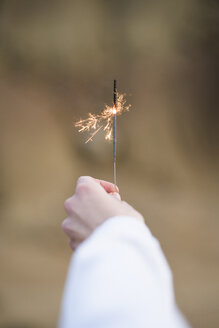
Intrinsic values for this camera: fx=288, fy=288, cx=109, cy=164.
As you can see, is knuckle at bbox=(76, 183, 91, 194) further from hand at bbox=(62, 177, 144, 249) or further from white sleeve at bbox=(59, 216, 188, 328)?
white sleeve at bbox=(59, 216, 188, 328)

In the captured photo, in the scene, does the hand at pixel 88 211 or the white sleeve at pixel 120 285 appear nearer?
the white sleeve at pixel 120 285

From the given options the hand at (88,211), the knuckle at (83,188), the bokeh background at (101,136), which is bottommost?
the hand at (88,211)

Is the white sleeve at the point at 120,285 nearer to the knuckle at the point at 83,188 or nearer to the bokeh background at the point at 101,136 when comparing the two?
the knuckle at the point at 83,188

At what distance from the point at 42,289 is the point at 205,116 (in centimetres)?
111

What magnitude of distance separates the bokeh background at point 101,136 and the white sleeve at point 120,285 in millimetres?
1091

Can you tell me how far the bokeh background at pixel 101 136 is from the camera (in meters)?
1.27

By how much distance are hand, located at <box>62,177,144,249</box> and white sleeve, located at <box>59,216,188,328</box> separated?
92mm

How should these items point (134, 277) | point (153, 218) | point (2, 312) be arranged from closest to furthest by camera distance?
1. point (134, 277)
2. point (2, 312)
3. point (153, 218)

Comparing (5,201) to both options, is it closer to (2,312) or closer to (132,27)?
(2,312)

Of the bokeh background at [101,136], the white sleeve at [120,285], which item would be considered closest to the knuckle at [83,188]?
the white sleeve at [120,285]

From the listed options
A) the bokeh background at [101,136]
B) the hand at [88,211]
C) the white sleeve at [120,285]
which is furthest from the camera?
the bokeh background at [101,136]

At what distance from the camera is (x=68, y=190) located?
52.2 inches

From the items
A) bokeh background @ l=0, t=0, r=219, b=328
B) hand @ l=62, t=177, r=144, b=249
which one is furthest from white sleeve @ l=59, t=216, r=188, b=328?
bokeh background @ l=0, t=0, r=219, b=328

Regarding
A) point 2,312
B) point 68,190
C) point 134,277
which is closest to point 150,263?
point 134,277
